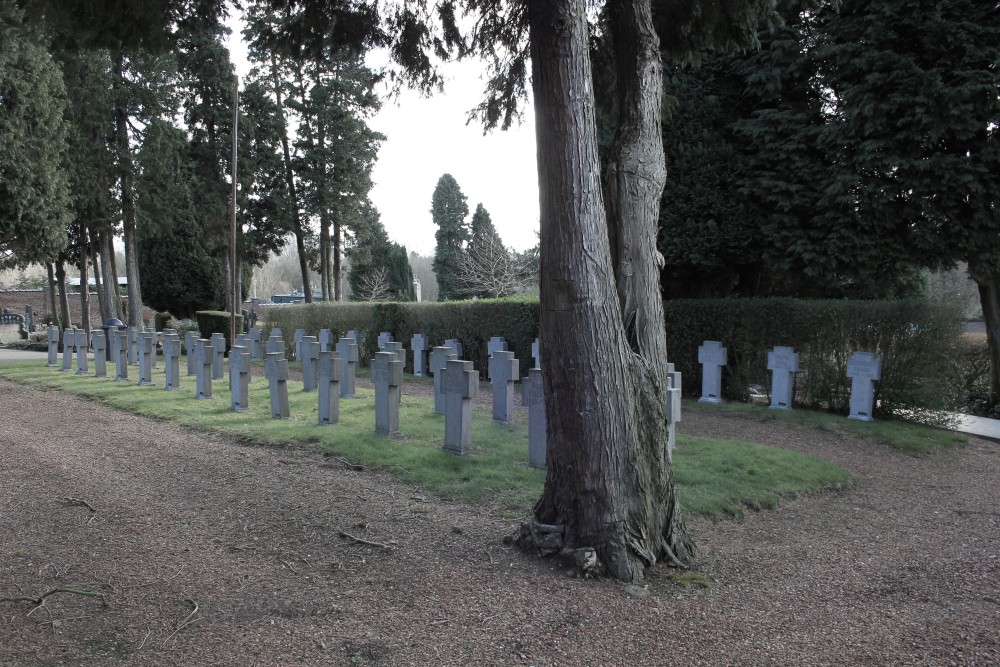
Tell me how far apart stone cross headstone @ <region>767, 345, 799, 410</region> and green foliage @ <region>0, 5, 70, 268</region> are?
15.5m

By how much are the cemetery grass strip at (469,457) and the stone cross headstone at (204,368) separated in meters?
0.26

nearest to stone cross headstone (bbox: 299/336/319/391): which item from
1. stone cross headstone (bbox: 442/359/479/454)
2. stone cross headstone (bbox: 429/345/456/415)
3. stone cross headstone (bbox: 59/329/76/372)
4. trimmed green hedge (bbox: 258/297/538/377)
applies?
stone cross headstone (bbox: 429/345/456/415)

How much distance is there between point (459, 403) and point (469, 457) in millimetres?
588

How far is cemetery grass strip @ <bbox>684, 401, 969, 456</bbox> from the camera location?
29.0 feet

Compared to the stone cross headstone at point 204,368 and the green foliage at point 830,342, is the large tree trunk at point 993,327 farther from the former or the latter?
the stone cross headstone at point 204,368

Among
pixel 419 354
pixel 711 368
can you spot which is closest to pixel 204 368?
pixel 419 354

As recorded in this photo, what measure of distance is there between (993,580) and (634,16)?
439cm

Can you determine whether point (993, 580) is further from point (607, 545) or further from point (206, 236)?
point (206, 236)

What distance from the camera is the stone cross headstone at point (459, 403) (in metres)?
7.27

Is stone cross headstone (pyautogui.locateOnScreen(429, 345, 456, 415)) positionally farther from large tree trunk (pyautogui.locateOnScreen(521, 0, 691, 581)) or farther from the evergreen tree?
the evergreen tree

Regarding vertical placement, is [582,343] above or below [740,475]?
above

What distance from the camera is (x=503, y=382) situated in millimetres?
9203

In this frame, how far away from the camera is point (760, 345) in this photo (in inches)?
463

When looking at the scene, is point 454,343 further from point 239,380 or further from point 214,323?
point 214,323
